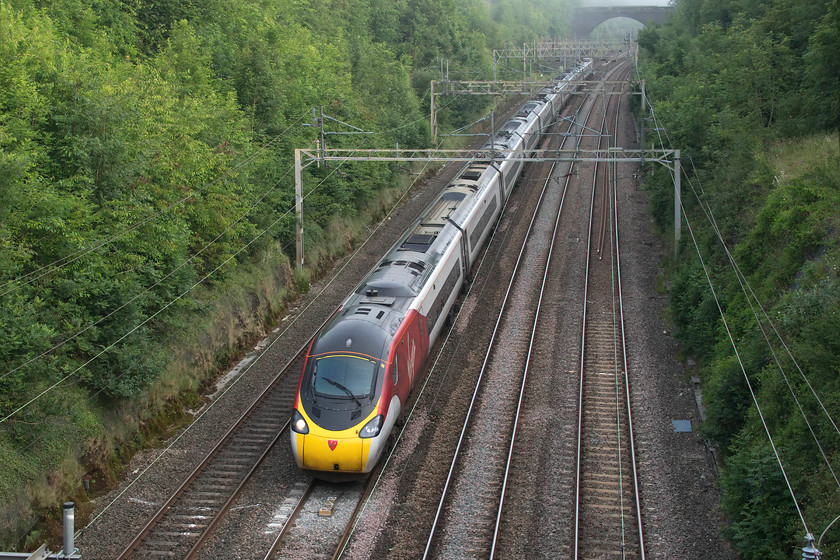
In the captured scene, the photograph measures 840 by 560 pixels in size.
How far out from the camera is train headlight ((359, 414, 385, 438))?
49.7 feet

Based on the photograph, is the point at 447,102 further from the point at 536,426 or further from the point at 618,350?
A: the point at 536,426

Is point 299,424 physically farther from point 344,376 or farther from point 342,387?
point 344,376

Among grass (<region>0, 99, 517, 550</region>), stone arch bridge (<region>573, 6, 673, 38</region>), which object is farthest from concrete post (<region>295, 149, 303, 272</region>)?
stone arch bridge (<region>573, 6, 673, 38</region>)

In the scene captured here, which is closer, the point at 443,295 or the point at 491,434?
the point at 491,434

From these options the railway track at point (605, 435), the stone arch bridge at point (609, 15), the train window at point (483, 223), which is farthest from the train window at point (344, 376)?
the stone arch bridge at point (609, 15)

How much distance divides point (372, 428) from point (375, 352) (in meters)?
1.66

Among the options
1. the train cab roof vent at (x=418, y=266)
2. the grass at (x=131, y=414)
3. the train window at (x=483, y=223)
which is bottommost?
the grass at (x=131, y=414)

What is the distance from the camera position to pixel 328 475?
50.6ft

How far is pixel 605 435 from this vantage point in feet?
58.1

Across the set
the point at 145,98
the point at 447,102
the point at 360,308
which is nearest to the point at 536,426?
the point at 360,308

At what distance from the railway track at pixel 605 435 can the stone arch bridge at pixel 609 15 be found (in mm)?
80367

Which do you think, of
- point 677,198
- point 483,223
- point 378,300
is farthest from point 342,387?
point 677,198

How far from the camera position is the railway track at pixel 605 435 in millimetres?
14117

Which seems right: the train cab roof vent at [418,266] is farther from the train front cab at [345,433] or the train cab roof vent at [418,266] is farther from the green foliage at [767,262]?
the green foliage at [767,262]
